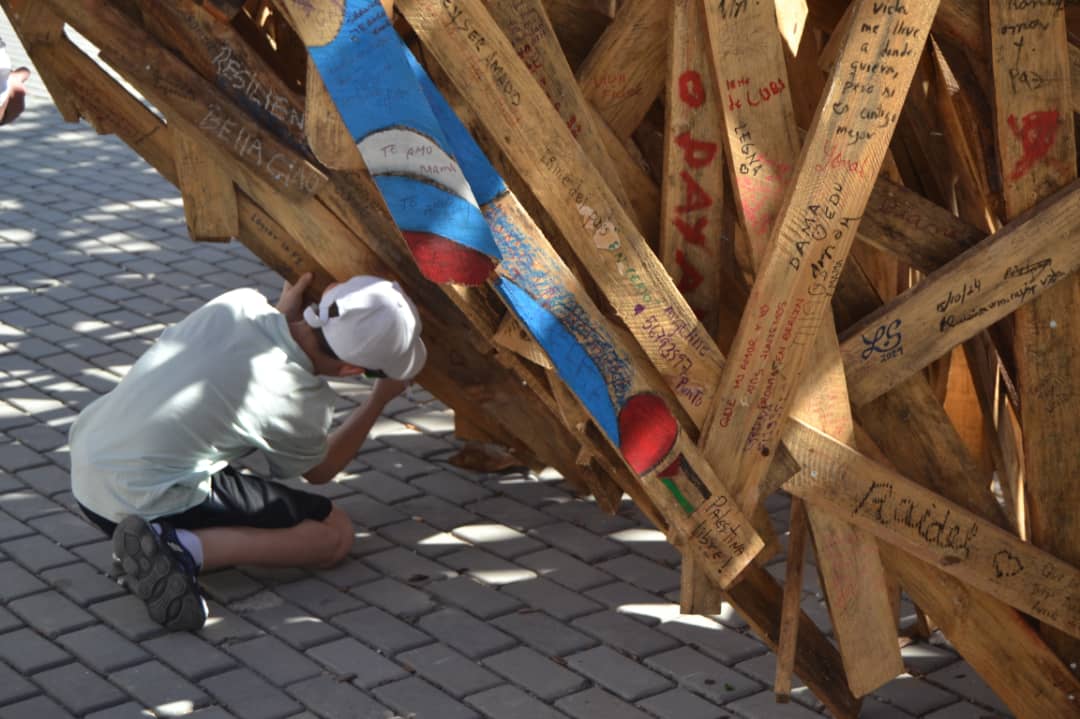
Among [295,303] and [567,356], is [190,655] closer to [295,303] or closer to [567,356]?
→ [295,303]

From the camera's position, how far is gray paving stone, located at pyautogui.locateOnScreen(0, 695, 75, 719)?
159 inches

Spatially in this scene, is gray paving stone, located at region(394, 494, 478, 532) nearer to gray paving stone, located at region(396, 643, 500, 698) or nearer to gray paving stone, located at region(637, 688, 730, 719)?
gray paving stone, located at region(396, 643, 500, 698)

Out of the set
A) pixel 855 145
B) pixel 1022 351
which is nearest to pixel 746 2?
pixel 855 145

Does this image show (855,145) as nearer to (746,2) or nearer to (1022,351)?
(746,2)

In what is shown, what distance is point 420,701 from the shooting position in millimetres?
4172

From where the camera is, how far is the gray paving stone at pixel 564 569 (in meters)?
4.93

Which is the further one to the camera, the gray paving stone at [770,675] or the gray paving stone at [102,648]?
the gray paving stone at [102,648]

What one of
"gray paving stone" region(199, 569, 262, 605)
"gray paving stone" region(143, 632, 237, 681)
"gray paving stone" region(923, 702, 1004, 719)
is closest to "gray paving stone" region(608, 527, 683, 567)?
"gray paving stone" region(923, 702, 1004, 719)

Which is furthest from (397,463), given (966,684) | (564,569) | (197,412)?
(966,684)

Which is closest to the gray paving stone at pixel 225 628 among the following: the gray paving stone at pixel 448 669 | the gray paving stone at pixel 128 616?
the gray paving stone at pixel 128 616

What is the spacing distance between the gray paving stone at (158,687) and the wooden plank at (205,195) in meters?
1.34

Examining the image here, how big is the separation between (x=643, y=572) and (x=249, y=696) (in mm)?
1464

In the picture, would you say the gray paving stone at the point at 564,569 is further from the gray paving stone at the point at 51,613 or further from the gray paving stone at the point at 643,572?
the gray paving stone at the point at 51,613

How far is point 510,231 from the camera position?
3404 mm
